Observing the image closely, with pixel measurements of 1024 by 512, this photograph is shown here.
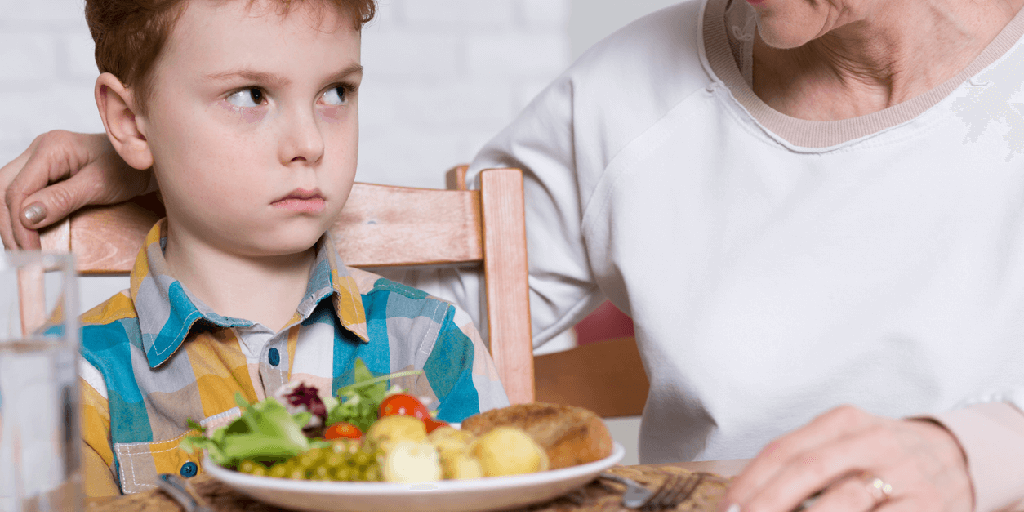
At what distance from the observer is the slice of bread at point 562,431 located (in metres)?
0.61

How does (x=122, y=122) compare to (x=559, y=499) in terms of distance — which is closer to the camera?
(x=559, y=499)

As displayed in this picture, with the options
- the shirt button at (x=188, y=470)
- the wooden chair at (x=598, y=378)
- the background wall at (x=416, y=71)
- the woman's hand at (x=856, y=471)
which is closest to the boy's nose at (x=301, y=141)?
the shirt button at (x=188, y=470)

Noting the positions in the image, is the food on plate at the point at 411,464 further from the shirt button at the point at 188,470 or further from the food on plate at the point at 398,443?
the shirt button at the point at 188,470

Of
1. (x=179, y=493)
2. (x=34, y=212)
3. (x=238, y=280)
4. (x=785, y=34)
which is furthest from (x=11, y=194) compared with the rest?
(x=785, y=34)

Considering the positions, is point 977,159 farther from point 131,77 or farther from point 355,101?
point 131,77

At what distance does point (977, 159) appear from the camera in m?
1.01

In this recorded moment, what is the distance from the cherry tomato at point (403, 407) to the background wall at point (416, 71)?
1453 mm

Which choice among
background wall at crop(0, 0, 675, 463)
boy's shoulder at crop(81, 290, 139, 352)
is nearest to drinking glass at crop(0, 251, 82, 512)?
boy's shoulder at crop(81, 290, 139, 352)

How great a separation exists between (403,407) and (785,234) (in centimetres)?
58

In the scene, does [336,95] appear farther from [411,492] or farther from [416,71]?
[416,71]

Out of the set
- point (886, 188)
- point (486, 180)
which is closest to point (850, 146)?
point (886, 188)

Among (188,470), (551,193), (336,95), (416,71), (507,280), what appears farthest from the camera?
(416,71)

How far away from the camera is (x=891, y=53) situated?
107 centimetres

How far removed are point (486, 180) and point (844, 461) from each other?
659 millimetres
